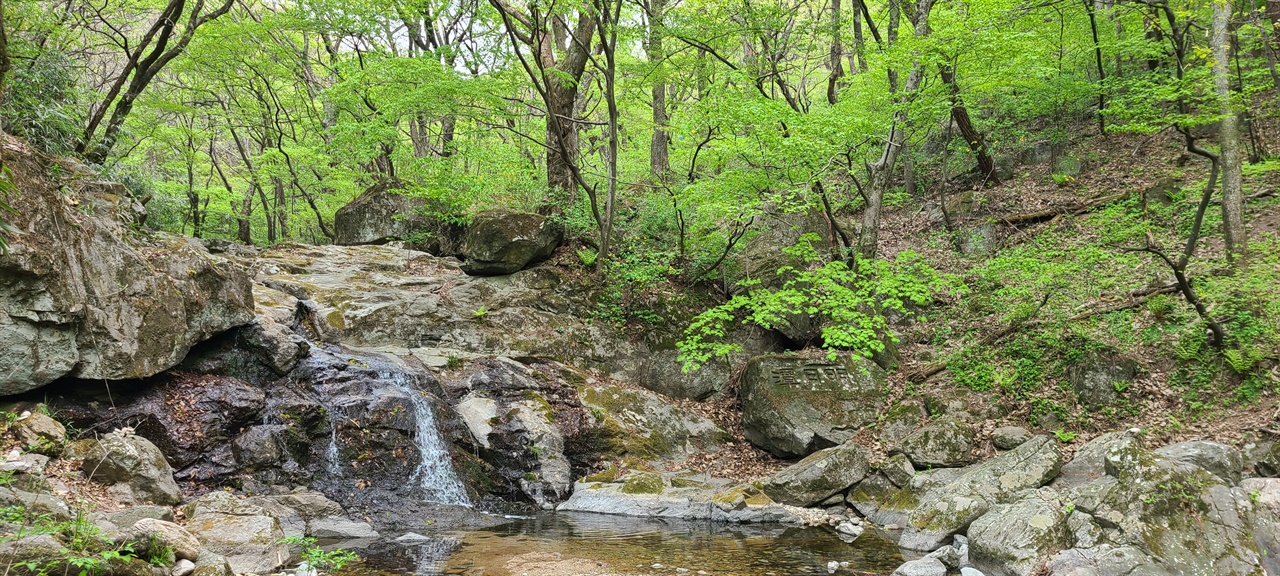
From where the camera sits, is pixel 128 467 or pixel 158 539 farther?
pixel 128 467

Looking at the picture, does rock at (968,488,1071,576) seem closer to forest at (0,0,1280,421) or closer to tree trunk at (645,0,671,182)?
forest at (0,0,1280,421)

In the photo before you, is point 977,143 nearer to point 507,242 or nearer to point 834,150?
point 834,150

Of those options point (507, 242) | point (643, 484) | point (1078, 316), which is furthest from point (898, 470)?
point (507, 242)

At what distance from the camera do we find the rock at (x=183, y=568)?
13.5 ft

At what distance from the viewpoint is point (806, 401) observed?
34.8 ft

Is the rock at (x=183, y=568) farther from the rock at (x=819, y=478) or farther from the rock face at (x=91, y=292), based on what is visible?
the rock at (x=819, y=478)

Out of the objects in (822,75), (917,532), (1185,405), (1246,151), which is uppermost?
(822,75)

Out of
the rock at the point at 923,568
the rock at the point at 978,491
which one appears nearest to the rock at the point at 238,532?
the rock at the point at 923,568

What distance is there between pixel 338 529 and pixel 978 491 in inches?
292

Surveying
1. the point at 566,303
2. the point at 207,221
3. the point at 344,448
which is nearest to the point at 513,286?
the point at 566,303

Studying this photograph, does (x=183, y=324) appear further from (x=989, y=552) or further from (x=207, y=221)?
(x=207, y=221)

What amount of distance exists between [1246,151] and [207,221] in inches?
1108

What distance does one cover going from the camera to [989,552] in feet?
19.4

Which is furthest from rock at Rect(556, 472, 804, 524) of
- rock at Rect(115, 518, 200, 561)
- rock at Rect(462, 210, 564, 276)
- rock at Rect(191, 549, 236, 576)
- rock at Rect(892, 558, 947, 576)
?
rock at Rect(462, 210, 564, 276)
